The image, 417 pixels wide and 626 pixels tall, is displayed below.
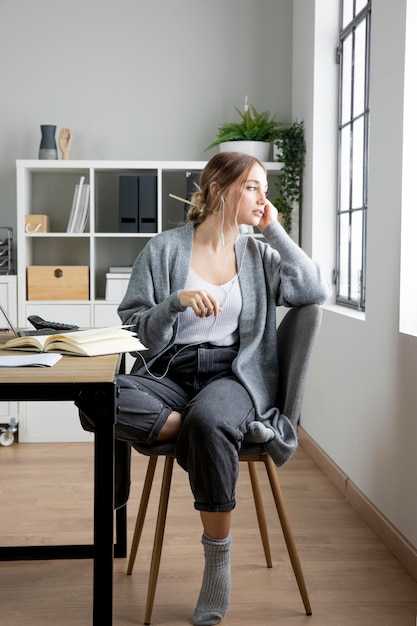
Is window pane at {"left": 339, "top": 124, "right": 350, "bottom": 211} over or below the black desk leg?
over

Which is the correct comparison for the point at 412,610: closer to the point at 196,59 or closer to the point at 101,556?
the point at 101,556

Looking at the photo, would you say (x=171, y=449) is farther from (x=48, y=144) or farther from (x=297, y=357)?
(x=48, y=144)

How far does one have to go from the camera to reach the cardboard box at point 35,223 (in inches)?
173

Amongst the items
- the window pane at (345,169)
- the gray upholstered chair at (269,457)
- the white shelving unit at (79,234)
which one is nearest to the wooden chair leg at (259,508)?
the gray upholstered chair at (269,457)

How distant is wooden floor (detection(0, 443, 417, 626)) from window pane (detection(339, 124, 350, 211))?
131 cm

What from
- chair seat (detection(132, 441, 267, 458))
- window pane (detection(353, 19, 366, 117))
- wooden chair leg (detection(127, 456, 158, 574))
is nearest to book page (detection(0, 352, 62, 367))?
chair seat (detection(132, 441, 267, 458))

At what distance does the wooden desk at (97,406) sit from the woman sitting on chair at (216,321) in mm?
388

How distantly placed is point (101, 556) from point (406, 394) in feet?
3.94

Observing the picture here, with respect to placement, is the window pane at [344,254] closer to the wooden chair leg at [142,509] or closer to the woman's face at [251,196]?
the woman's face at [251,196]

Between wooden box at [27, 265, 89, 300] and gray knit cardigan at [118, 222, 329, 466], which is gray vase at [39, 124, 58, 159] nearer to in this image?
wooden box at [27, 265, 89, 300]

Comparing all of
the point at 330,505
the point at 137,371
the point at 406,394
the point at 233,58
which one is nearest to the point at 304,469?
the point at 330,505

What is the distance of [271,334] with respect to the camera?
247 cm

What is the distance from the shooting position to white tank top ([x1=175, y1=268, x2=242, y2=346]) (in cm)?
245

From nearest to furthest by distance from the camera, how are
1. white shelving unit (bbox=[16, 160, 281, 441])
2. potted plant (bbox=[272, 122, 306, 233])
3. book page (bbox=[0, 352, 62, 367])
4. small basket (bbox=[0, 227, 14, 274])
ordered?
book page (bbox=[0, 352, 62, 367]) → potted plant (bbox=[272, 122, 306, 233]) → white shelving unit (bbox=[16, 160, 281, 441]) → small basket (bbox=[0, 227, 14, 274])
